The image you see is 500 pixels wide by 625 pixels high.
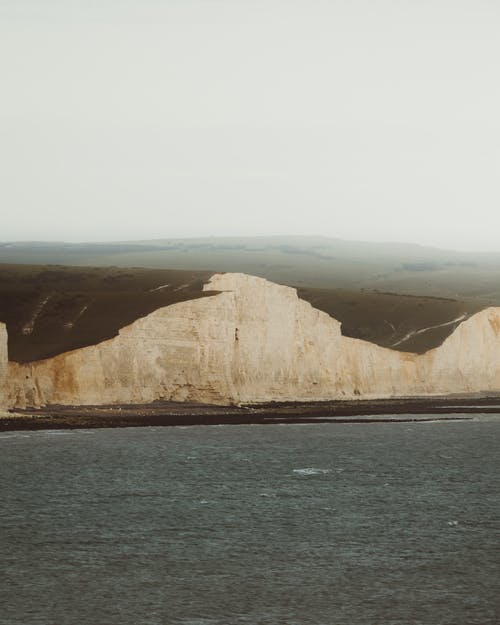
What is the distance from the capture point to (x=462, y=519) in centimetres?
5375

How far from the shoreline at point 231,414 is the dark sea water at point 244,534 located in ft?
33.4

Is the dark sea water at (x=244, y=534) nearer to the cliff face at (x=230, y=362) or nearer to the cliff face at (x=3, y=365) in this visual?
the cliff face at (x=3, y=365)

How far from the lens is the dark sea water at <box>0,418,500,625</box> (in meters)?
37.8

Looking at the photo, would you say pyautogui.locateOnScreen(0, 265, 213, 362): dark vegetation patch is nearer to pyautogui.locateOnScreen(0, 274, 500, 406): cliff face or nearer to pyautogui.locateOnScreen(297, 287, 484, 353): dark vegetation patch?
pyautogui.locateOnScreen(0, 274, 500, 406): cliff face

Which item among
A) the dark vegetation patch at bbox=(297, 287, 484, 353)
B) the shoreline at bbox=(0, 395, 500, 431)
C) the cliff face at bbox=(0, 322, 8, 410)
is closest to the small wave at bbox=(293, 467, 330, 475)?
the shoreline at bbox=(0, 395, 500, 431)

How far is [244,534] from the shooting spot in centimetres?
4953

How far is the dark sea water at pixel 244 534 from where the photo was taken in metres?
37.8

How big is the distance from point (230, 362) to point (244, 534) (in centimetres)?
6711

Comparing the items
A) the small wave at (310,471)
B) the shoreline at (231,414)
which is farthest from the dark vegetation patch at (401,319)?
the small wave at (310,471)

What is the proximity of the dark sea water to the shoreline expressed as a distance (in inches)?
401

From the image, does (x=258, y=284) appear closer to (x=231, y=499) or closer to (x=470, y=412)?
(x=470, y=412)

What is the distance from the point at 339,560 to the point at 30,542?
11438 millimetres

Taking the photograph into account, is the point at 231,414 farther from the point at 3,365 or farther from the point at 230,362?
the point at 3,365

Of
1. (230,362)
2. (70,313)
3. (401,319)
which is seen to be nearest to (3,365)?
(70,313)
